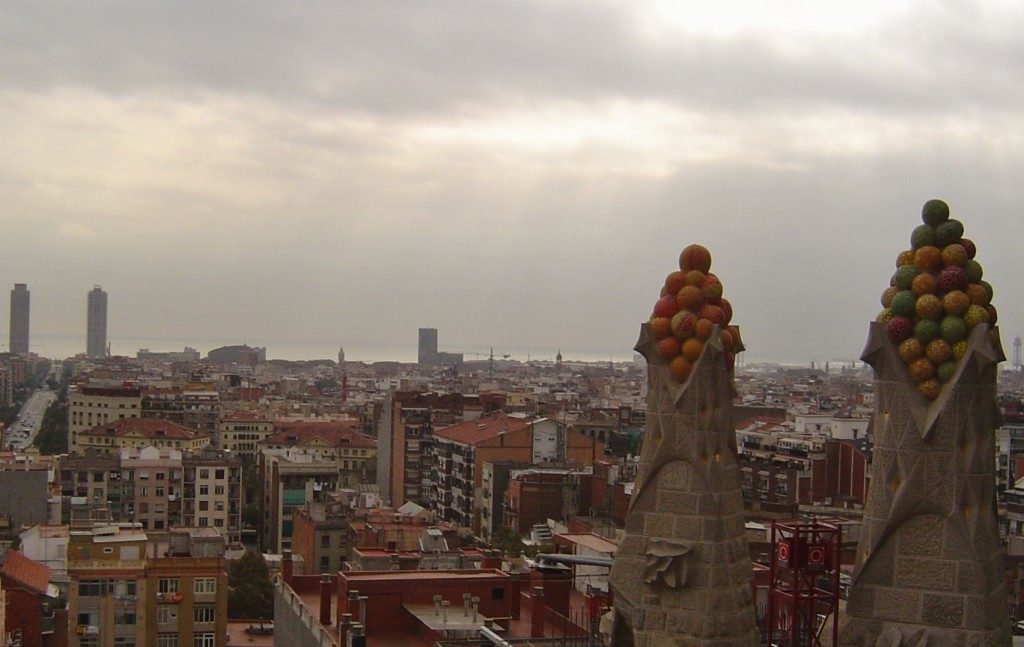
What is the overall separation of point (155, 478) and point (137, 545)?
91.6ft

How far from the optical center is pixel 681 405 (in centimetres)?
1176

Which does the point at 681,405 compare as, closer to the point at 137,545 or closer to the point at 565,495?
the point at 137,545

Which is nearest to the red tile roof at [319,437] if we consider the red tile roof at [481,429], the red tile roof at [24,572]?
the red tile roof at [481,429]

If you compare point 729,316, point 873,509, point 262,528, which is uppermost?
point 729,316

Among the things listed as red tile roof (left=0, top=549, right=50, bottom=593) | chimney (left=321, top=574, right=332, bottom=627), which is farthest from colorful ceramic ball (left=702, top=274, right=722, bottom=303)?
red tile roof (left=0, top=549, right=50, bottom=593)

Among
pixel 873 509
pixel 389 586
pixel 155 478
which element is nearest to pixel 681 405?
pixel 873 509

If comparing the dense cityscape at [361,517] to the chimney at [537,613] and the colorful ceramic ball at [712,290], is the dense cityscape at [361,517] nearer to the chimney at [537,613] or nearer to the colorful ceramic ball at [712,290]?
the chimney at [537,613]

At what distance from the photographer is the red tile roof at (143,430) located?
83812 millimetres

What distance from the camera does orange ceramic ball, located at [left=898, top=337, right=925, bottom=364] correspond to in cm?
1095

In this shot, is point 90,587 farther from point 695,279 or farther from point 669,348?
point 695,279

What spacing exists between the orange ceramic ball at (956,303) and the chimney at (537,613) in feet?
37.7

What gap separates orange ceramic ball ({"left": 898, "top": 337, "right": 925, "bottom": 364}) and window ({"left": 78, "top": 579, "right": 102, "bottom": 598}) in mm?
27960

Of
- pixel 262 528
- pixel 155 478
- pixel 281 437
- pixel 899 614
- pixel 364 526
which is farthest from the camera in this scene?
pixel 281 437

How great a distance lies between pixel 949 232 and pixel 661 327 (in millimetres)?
2402
